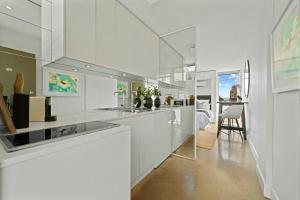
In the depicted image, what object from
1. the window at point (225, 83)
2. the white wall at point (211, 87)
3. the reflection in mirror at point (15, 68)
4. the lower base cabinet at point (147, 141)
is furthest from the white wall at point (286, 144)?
the window at point (225, 83)

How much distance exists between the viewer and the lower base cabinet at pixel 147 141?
162 cm

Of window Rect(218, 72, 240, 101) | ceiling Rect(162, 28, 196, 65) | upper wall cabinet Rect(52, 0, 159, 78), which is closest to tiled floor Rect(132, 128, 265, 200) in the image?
upper wall cabinet Rect(52, 0, 159, 78)

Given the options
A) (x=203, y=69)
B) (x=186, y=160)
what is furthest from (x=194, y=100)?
(x=203, y=69)

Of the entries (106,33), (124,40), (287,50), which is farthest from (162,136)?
(287,50)

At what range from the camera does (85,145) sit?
77cm

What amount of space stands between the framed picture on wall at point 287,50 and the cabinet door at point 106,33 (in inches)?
64.0

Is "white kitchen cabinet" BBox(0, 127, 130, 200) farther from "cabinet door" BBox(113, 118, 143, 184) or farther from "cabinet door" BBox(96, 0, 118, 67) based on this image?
"cabinet door" BBox(96, 0, 118, 67)

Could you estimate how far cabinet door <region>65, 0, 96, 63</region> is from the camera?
1286 mm

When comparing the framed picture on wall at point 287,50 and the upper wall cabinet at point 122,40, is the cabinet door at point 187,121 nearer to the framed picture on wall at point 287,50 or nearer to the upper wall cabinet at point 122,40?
the upper wall cabinet at point 122,40

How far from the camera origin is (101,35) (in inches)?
63.1

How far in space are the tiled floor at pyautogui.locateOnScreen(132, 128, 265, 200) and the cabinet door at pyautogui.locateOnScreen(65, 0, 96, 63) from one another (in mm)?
1595

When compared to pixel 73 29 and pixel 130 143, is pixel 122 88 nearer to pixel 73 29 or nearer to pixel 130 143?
pixel 73 29

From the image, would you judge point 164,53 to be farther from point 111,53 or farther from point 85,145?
point 85,145

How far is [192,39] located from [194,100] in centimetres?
117
